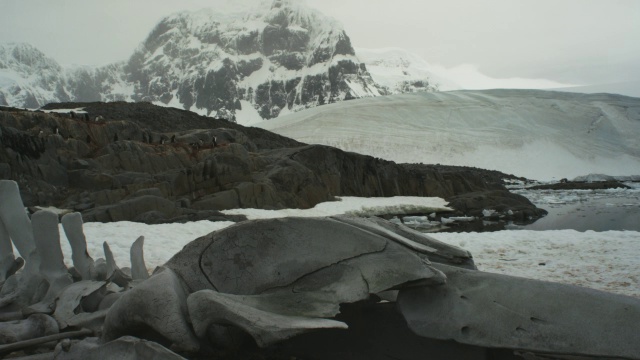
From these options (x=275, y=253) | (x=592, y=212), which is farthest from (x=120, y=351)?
(x=592, y=212)

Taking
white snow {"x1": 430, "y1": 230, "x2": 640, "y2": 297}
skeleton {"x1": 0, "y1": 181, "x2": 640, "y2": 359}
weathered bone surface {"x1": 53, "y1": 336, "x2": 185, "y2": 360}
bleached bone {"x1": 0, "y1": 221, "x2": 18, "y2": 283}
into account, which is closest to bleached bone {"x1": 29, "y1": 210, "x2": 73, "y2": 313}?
bleached bone {"x1": 0, "y1": 221, "x2": 18, "y2": 283}

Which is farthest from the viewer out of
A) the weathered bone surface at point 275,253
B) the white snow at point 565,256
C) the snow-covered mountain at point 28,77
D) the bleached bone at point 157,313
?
the snow-covered mountain at point 28,77

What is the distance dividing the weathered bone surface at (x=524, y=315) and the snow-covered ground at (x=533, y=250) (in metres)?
3.82

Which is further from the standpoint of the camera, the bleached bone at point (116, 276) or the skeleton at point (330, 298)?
the bleached bone at point (116, 276)

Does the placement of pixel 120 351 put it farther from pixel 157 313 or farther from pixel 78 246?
pixel 78 246

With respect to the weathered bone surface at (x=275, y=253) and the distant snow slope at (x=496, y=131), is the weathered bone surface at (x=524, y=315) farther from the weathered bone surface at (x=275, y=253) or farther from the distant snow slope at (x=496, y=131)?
the distant snow slope at (x=496, y=131)

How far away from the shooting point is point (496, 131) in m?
51.5

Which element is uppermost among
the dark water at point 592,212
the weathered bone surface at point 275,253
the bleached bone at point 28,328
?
the weathered bone surface at point 275,253

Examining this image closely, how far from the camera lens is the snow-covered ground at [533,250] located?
6883mm

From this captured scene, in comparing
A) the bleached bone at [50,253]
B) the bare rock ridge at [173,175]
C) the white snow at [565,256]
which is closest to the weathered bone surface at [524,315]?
the bleached bone at [50,253]

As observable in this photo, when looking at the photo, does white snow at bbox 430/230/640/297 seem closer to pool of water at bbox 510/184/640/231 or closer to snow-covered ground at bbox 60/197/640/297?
snow-covered ground at bbox 60/197/640/297

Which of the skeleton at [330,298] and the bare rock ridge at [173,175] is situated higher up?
the skeleton at [330,298]

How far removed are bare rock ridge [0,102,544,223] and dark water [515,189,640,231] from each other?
159 cm

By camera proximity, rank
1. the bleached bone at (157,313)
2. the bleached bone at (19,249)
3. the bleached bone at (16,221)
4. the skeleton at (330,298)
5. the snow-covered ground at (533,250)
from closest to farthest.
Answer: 1. the skeleton at (330,298)
2. the bleached bone at (157,313)
3. the bleached bone at (19,249)
4. the bleached bone at (16,221)
5. the snow-covered ground at (533,250)
